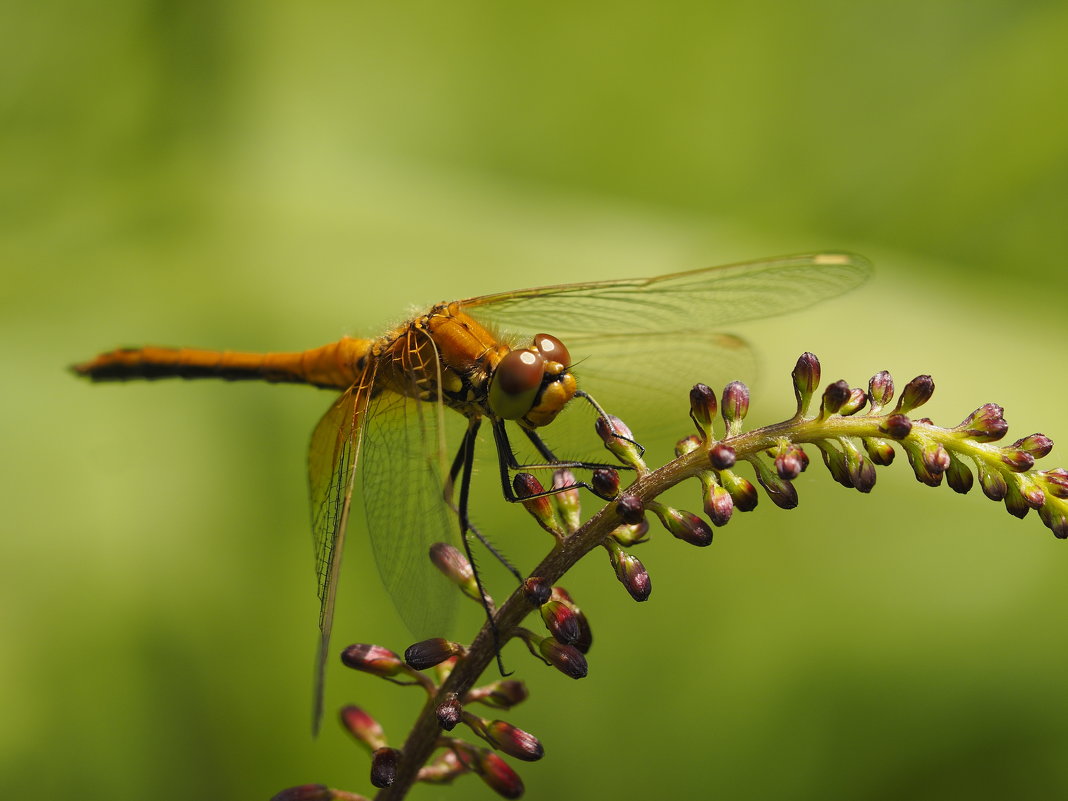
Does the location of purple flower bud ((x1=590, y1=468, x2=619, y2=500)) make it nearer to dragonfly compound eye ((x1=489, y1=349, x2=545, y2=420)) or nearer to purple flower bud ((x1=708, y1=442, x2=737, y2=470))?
purple flower bud ((x1=708, y1=442, x2=737, y2=470))

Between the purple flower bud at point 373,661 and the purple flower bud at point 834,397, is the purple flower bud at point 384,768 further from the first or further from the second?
the purple flower bud at point 834,397

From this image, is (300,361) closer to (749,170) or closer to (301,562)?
(301,562)

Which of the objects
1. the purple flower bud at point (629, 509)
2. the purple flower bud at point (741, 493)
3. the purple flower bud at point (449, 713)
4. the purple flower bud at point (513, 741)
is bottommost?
the purple flower bud at point (513, 741)

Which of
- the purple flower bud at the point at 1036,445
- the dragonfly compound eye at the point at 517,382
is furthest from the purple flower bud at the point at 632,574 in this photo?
the dragonfly compound eye at the point at 517,382

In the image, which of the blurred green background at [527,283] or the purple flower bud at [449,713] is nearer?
the purple flower bud at [449,713]

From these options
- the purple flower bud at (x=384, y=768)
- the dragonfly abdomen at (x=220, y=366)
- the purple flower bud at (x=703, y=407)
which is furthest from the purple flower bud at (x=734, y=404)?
the dragonfly abdomen at (x=220, y=366)

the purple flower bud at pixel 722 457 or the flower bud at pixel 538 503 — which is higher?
the purple flower bud at pixel 722 457

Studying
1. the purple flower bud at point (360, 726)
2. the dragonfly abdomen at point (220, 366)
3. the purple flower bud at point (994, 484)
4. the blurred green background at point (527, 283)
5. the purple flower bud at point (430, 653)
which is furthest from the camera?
the blurred green background at point (527, 283)

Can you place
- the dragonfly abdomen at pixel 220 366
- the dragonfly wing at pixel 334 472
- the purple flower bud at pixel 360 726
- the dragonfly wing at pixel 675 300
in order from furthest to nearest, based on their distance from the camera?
the dragonfly abdomen at pixel 220 366 → the dragonfly wing at pixel 675 300 → the dragonfly wing at pixel 334 472 → the purple flower bud at pixel 360 726
